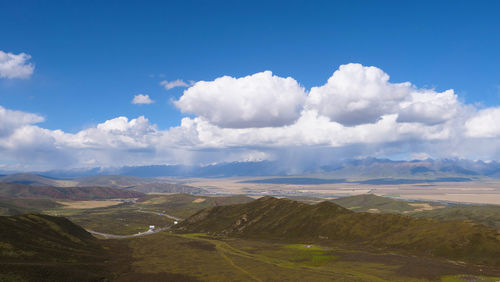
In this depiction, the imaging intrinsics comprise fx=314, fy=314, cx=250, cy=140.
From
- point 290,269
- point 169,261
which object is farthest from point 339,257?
point 169,261

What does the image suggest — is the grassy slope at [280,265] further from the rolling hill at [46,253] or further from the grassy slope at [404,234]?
the grassy slope at [404,234]

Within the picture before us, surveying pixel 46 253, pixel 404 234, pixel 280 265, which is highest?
pixel 46 253

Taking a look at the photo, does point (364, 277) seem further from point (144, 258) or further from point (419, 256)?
point (144, 258)

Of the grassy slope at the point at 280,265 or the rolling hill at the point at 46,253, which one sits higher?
the rolling hill at the point at 46,253

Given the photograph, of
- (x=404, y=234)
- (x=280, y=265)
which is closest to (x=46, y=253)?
(x=280, y=265)

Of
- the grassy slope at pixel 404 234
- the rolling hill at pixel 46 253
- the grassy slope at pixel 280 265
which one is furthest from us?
the grassy slope at pixel 404 234

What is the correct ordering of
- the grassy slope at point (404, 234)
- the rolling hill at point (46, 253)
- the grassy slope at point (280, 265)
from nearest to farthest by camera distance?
the rolling hill at point (46, 253) → the grassy slope at point (280, 265) → the grassy slope at point (404, 234)

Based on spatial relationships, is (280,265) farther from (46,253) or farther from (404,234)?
(46,253)

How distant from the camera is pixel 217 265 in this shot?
116875 millimetres

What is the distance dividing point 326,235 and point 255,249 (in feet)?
157

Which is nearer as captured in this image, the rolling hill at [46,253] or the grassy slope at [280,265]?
the rolling hill at [46,253]

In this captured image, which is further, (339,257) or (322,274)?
(339,257)

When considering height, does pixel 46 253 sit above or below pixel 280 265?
above

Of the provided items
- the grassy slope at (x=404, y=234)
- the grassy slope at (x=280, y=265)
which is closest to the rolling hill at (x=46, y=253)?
the grassy slope at (x=280, y=265)
